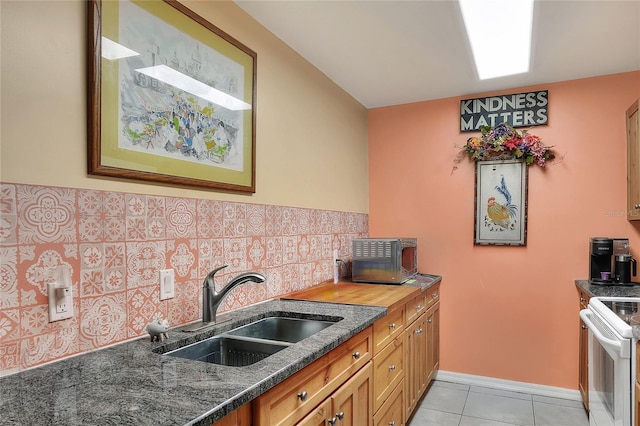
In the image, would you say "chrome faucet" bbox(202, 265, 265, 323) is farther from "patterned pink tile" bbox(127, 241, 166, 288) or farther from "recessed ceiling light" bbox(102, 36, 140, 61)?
"recessed ceiling light" bbox(102, 36, 140, 61)

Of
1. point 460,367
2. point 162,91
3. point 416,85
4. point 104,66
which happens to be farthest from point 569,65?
point 104,66

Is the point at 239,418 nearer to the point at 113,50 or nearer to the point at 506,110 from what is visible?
the point at 113,50

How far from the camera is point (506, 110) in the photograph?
325 cm

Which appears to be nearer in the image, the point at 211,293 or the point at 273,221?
the point at 211,293

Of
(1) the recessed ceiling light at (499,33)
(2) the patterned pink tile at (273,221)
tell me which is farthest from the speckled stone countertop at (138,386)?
(1) the recessed ceiling light at (499,33)

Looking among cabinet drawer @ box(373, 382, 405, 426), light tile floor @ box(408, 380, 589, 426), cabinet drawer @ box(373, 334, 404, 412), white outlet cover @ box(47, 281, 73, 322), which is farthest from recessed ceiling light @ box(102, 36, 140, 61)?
light tile floor @ box(408, 380, 589, 426)

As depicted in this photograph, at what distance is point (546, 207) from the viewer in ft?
10.3

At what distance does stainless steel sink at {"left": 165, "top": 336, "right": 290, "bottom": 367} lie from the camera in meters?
1.51

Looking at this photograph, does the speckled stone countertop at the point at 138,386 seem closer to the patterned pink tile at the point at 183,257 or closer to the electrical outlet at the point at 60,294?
the electrical outlet at the point at 60,294

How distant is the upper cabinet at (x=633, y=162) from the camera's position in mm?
2637

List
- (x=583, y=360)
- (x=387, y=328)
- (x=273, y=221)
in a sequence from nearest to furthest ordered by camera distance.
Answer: (x=387, y=328) → (x=273, y=221) → (x=583, y=360)

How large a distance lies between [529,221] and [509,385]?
4.30ft

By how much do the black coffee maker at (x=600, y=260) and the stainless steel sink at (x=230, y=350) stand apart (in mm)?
2424

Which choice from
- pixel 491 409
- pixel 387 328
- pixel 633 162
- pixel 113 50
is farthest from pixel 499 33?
pixel 491 409
